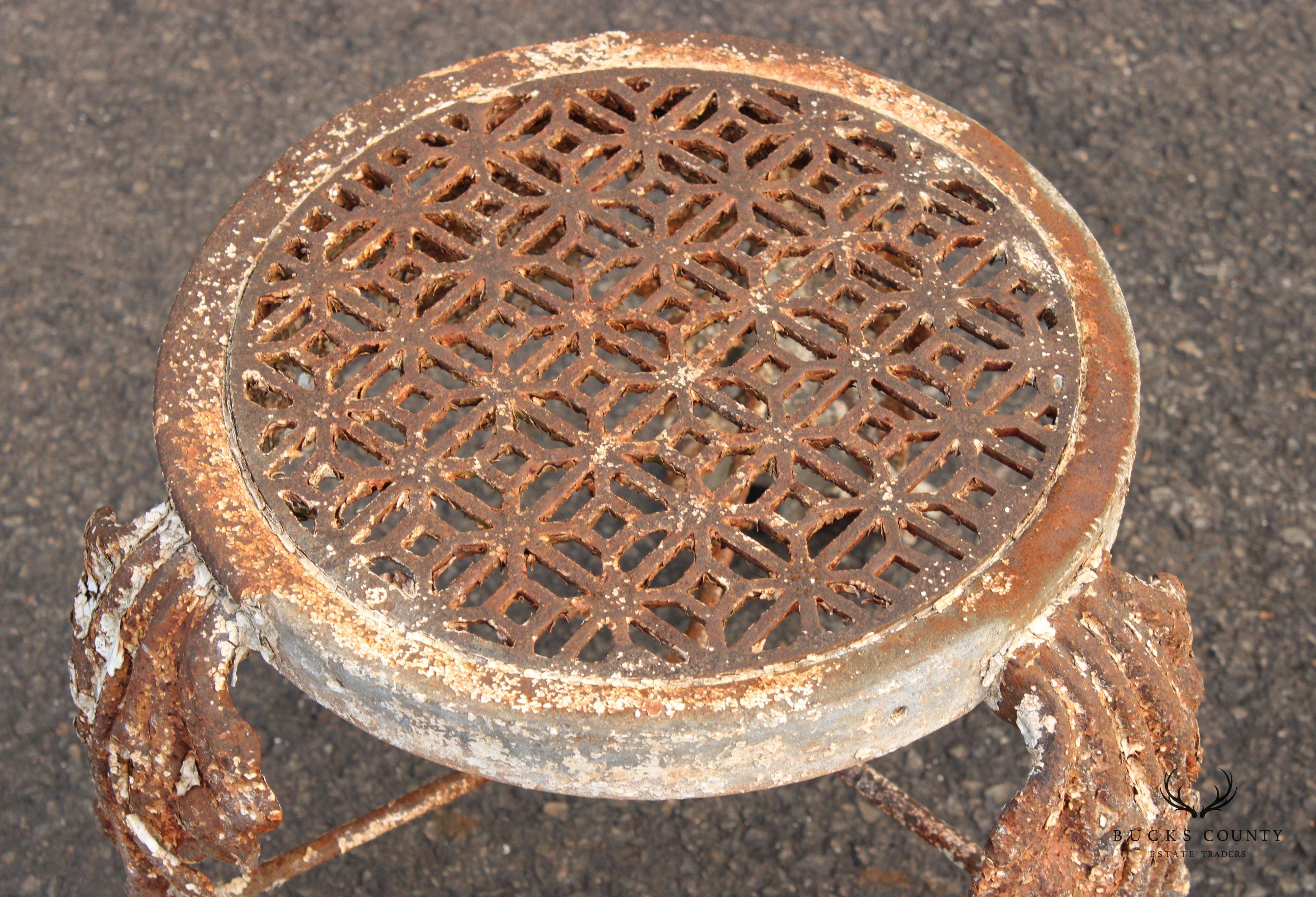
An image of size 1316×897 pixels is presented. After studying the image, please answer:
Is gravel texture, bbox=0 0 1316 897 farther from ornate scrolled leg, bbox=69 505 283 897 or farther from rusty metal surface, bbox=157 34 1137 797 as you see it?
rusty metal surface, bbox=157 34 1137 797

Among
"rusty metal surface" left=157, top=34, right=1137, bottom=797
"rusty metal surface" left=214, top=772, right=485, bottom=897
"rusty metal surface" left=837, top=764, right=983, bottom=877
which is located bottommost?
"rusty metal surface" left=837, top=764, right=983, bottom=877

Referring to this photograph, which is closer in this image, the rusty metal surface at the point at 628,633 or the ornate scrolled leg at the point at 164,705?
the rusty metal surface at the point at 628,633

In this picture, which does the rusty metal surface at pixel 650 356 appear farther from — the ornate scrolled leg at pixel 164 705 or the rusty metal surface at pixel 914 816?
the rusty metal surface at pixel 914 816

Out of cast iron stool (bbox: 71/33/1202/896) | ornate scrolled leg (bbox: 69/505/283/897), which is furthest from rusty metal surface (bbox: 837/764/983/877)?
ornate scrolled leg (bbox: 69/505/283/897)

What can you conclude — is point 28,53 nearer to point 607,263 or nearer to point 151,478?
point 151,478

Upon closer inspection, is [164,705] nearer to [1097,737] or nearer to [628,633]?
[628,633]

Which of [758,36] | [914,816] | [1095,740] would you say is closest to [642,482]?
[1095,740]

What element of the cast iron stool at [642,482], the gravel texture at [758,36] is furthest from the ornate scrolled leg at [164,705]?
the gravel texture at [758,36]
